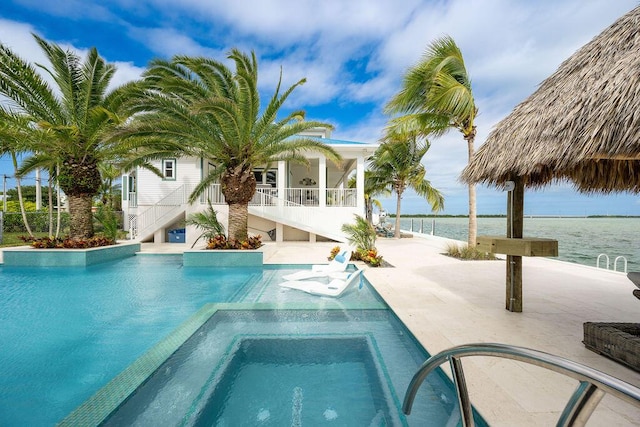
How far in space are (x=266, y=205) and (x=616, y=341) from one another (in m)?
13.7

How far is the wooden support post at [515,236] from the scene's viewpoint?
16.1 feet

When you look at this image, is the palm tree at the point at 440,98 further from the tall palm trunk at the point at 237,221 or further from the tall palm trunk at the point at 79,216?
the tall palm trunk at the point at 79,216

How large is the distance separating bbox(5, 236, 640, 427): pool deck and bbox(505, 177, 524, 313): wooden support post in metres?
0.25

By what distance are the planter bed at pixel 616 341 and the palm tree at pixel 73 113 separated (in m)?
12.6

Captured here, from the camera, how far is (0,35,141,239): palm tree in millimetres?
9906

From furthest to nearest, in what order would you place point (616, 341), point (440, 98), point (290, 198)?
point (290, 198)
point (440, 98)
point (616, 341)

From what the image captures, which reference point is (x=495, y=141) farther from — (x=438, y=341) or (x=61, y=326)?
(x=61, y=326)

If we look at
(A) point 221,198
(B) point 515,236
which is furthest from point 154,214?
(B) point 515,236

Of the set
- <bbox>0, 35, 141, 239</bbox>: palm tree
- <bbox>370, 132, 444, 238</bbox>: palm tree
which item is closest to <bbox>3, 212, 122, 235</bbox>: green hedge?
<bbox>0, 35, 141, 239</bbox>: palm tree

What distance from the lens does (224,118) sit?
9906 millimetres

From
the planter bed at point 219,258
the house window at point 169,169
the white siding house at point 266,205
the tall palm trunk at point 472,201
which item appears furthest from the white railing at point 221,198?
the tall palm trunk at point 472,201

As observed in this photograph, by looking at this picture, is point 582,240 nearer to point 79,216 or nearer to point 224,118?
point 224,118

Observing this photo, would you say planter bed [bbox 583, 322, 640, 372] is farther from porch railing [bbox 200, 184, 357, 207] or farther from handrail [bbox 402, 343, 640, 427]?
porch railing [bbox 200, 184, 357, 207]

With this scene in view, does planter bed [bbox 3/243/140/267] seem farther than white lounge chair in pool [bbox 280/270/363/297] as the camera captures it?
Yes
